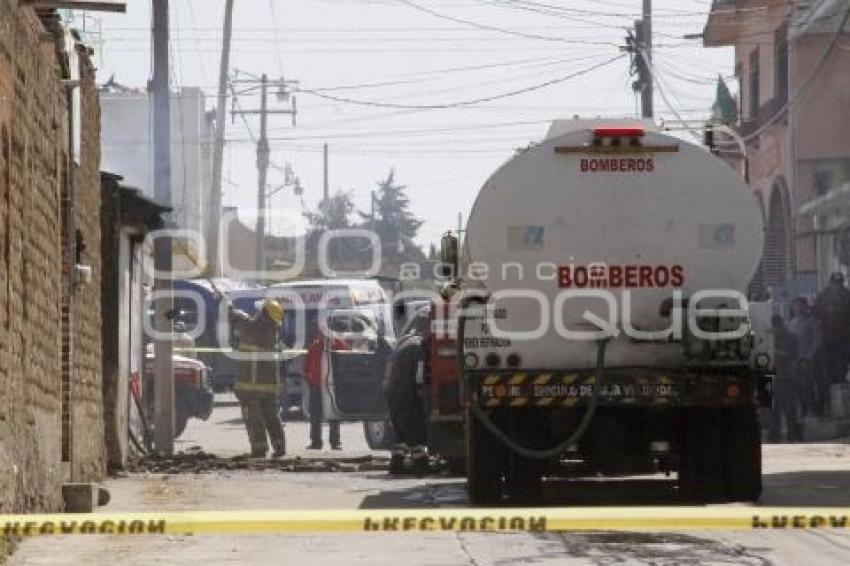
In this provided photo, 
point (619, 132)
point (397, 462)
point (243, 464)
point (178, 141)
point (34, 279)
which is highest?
point (178, 141)

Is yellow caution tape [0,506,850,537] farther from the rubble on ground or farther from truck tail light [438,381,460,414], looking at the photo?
the rubble on ground

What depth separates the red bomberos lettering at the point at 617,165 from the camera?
53.7 ft

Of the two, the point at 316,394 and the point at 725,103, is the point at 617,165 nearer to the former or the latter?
the point at 316,394

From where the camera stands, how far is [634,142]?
53.6 ft

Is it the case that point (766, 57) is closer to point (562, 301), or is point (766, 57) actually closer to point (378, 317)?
point (378, 317)

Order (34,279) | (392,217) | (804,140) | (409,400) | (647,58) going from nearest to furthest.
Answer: (34,279) → (409,400) → (804,140) → (647,58) → (392,217)

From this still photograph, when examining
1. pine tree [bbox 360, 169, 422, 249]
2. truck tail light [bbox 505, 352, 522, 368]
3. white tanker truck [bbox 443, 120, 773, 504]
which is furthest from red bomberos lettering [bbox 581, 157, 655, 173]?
pine tree [bbox 360, 169, 422, 249]

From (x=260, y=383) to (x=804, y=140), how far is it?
18.6 m

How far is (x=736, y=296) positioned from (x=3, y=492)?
6.26m

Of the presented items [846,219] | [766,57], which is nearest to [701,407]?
[846,219]

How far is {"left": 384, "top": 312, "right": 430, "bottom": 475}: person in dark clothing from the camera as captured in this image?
21734 mm

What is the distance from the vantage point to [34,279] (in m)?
15.0

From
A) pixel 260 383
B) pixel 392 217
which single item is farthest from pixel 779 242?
pixel 392 217

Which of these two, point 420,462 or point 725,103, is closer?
point 420,462
